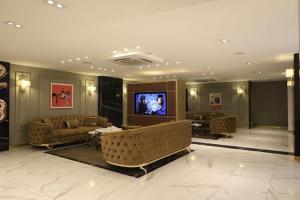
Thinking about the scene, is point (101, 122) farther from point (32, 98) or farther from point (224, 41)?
point (224, 41)

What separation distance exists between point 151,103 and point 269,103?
7.85m

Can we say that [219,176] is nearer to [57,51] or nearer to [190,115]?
[57,51]

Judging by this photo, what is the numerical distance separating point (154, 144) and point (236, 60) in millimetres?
3576

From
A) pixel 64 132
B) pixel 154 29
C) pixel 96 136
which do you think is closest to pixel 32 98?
pixel 64 132

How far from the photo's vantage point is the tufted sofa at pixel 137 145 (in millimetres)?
4391

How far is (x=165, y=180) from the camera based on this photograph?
13.3 feet

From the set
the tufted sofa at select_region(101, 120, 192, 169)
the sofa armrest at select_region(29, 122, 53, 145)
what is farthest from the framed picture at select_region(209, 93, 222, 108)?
the sofa armrest at select_region(29, 122, 53, 145)

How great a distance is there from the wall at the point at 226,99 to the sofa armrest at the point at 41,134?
9.07 m

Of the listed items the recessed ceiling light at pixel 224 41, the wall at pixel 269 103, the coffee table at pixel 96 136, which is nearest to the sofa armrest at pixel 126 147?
the coffee table at pixel 96 136

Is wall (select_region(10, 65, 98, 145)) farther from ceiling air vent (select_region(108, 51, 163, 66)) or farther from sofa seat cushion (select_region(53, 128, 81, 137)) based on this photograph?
ceiling air vent (select_region(108, 51, 163, 66))

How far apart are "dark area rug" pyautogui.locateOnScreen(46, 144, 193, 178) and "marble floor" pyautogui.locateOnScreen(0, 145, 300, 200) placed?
7.3 inches

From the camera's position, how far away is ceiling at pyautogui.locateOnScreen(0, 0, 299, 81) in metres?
2.68

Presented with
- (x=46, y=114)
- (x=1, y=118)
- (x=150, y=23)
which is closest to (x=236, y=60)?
(x=150, y=23)

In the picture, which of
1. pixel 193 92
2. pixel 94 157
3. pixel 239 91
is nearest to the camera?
pixel 94 157
